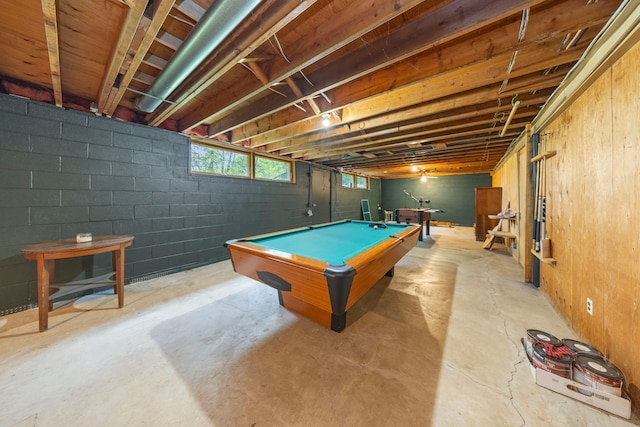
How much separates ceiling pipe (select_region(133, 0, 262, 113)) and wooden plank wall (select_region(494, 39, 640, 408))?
2214 millimetres

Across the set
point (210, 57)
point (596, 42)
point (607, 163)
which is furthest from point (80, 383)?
point (596, 42)

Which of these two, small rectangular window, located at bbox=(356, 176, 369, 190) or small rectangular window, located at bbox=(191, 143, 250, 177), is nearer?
small rectangular window, located at bbox=(191, 143, 250, 177)

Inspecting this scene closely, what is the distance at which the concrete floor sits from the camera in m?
1.13

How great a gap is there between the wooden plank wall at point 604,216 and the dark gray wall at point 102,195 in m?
4.39

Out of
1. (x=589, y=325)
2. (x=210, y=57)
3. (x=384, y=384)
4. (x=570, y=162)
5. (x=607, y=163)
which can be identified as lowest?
(x=384, y=384)

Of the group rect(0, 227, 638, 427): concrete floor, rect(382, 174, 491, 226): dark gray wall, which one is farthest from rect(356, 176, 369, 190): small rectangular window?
rect(0, 227, 638, 427): concrete floor

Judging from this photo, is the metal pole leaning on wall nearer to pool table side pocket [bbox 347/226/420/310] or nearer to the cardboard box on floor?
the cardboard box on floor

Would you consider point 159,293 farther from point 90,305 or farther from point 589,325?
point 589,325

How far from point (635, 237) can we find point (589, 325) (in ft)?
2.81

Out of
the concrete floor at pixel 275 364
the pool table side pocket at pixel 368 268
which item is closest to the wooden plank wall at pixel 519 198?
the concrete floor at pixel 275 364

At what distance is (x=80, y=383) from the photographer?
132cm

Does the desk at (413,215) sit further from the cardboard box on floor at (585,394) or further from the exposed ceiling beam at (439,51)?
the cardboard box on floor at (585,394)

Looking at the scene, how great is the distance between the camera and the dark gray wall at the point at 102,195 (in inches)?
83.9

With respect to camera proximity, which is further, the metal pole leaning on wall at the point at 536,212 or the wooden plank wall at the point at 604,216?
the metal pole leaning on wall at the point at 536,212
